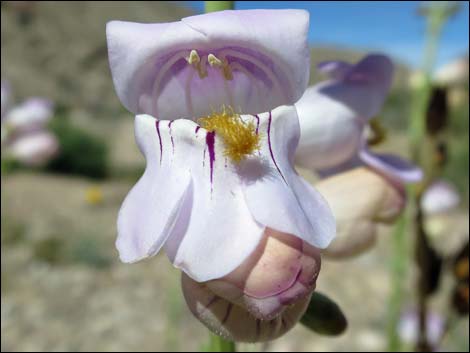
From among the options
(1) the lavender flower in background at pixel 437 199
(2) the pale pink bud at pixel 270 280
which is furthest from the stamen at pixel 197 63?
(1) the lavender flower in background at pixel 437 199

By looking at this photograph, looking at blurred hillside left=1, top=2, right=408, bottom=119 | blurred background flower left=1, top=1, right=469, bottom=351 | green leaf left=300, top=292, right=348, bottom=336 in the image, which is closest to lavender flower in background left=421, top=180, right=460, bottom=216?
blurred background flower left=1, top=1, right=469, bottom=351

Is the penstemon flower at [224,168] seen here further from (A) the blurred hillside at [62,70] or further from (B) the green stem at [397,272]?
(A) the blurred hillside at [62,70]

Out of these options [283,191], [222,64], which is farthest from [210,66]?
[283,191]

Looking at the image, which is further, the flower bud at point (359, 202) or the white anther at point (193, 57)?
the flower bud at point (359, 202)

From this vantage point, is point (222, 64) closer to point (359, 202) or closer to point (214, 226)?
point (214, 226)

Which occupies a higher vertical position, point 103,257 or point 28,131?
point 28,131

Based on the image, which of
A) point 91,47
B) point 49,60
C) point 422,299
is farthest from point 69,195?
point 422,299

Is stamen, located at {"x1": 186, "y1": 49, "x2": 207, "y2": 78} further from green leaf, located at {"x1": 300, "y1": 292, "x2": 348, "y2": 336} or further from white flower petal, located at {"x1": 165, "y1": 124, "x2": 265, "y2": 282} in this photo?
green leaf, located at {"x1": 300, "y1": 292, "x2": 348, "y2": 336}
